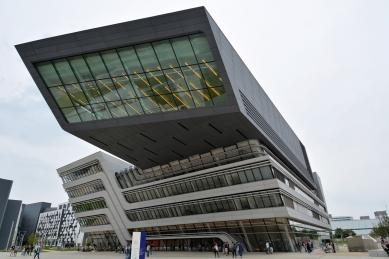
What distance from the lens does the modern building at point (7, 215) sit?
108688 mm

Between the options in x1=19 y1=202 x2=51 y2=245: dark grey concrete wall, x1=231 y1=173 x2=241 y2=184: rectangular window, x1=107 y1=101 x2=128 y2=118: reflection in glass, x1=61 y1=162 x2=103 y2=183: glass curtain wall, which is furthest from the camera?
x1=19 y1=202 x2=51 y2=245: dark grey concrete wall

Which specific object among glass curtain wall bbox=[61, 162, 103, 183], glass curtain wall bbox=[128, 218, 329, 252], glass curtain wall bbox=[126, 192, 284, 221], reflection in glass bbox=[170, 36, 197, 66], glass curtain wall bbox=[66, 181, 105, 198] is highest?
reflection in glass bbox=[170, 36, 197, 66]

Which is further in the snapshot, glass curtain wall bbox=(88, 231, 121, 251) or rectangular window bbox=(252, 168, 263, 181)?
glass curtain wall bbox=(88, 231, 121, 251)

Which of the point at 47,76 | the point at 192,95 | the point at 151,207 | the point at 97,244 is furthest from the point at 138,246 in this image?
the point at 97,244

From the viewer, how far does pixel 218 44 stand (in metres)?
A: 24.2

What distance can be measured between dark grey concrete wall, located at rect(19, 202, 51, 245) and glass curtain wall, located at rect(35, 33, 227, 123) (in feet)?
443

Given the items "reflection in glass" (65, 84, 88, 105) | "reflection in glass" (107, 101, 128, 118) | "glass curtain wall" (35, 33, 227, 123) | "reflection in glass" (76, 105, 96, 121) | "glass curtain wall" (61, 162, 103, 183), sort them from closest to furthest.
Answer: "glass curtain wall" (35, 33, 227, 123), "reflection in glass" (65, 84, 88, 105), "reflection in glass" (107, 101, 128, 118), "reflection in glass" (76, 105, 96, 121), "glass curtain wall" (61, 162, 103, 183)

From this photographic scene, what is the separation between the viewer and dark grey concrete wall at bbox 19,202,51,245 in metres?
138

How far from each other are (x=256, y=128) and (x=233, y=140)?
3.89 metres

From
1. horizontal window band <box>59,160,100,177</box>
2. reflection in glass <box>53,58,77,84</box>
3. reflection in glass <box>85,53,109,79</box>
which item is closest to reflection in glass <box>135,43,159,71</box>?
reflection in glass <box>85,53,109,79</box>

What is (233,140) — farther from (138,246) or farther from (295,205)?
(138,246)

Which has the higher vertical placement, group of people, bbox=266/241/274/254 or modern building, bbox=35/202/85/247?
modern building, bbox=35/202/85/247

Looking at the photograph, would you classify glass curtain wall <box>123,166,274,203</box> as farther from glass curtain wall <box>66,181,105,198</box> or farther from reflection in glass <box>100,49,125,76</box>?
reflection in glass <box>100,49,125,76</box>

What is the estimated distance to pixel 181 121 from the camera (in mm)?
28938
